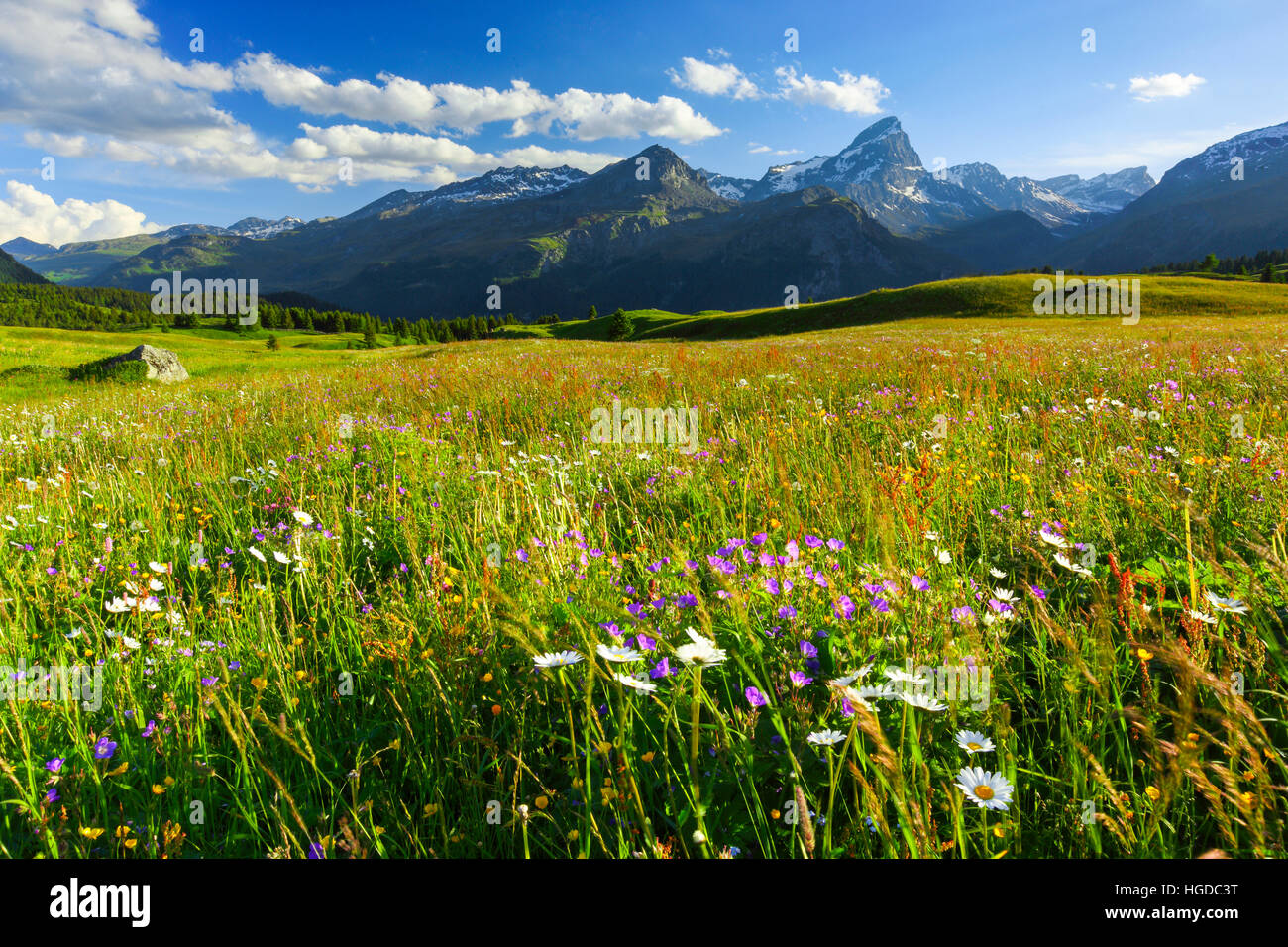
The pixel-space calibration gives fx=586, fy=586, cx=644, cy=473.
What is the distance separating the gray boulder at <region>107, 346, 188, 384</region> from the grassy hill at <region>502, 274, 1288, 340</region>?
4678cm

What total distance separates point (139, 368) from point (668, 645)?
2804cm

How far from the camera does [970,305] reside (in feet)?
191

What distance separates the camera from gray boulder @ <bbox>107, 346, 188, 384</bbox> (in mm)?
22359

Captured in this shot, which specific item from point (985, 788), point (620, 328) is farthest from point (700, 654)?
point (620, 328)

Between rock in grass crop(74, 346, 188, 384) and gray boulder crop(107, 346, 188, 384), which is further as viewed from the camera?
gray boulder crop(107, 346, 188, 384)

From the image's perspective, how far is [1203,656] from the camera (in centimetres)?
165

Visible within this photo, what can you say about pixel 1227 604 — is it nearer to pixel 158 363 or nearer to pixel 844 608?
pixel 844 608

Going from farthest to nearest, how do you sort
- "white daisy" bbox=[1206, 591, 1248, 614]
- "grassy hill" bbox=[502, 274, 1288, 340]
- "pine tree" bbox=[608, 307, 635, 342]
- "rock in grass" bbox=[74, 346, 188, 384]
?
"pine tree" bbox=[608, 307, 635, 342], "grassy hill" bbox=[502, 274, 1288, 340], "rock in grass" bbox=[74, 346, 188, 384], "white daisy" bbox=[1206, 591, 1248, 614]

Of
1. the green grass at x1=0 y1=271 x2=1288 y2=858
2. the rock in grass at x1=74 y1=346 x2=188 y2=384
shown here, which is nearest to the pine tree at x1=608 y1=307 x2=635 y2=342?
the rock in grass at x1=74 y1=346 x2=188 y2=384

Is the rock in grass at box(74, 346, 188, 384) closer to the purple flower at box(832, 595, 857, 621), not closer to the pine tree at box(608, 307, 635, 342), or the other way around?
the purple flower at box(832, 595, 857, 621)

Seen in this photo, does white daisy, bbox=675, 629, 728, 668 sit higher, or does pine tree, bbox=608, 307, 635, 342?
A: pine tree, bbox=608, 307, 635, 342

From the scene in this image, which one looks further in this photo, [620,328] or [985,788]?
[620,328]
